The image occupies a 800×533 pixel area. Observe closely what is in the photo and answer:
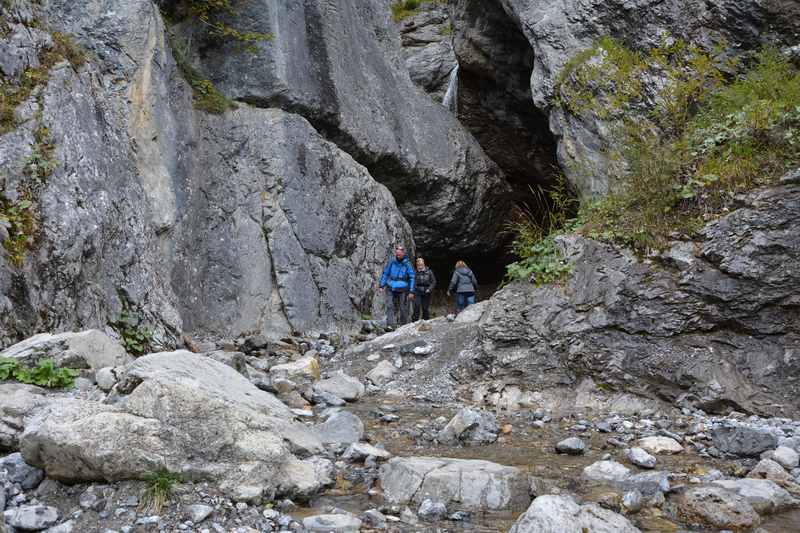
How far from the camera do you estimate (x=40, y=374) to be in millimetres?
6484

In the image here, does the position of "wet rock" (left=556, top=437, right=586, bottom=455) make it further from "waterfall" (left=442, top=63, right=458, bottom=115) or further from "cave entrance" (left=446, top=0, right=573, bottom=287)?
"waterfall" (left=442, top=63, right=458, bottom=115)

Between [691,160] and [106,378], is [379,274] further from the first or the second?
[106,378]

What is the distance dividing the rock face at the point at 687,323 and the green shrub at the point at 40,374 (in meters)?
5.24

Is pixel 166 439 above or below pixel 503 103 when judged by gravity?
below

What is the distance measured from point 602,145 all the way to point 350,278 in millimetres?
6423

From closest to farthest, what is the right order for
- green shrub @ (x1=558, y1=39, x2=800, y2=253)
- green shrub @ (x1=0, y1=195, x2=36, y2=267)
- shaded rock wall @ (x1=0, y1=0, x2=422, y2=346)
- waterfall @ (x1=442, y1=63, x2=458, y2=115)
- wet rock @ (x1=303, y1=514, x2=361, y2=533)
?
wet rock @ (x1=303, y1=514, x2=361, y2=533) < green shrub @ (x1=0, y1=195, x2=36, y2=267) < green shrub @ (x1=558, y1=39, x2=800, y2=253) < shaded rock wall @ (x1=0, y1=0, x2=422, y2=346) < waterfall @ (x1=442, y1=63, x2=458, y2=115)

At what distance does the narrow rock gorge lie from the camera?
4758 millimetres

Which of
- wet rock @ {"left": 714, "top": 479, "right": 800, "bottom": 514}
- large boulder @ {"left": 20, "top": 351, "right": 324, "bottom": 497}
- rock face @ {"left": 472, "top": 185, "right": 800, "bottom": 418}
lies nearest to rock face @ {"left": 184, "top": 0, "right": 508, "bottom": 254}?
rock face @ {"left": 472, "top": 185, "right": 800, "bottom": 418}

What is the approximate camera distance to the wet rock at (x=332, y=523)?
4.37 meters

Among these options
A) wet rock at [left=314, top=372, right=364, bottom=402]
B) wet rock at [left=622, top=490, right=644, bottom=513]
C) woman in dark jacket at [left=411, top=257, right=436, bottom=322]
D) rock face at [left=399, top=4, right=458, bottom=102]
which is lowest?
woman in dark jacket at [left=411, top=257, right=436, bottom=322]

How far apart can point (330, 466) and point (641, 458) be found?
2751mm

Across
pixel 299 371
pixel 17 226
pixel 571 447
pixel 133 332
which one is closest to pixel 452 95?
pixel 299 371

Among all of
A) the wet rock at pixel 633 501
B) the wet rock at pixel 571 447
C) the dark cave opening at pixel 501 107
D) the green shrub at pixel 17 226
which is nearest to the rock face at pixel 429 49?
the dark cave opening at pixel 501 107

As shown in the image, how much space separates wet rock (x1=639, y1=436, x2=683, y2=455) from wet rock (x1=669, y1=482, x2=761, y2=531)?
1521 mm
